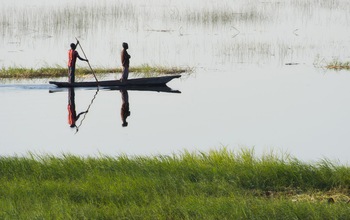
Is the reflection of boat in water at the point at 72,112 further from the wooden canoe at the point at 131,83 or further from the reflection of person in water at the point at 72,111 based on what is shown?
the wooden canoe at the point at 131,83

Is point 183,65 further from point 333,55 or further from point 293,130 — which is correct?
point 293,130

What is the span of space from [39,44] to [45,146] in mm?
14962

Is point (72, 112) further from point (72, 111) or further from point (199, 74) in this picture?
→ point (199, 74)

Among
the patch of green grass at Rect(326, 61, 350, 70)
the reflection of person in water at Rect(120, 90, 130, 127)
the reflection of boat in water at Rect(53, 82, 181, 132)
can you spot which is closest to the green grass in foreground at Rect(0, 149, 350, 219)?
the reflection of boat in water at Rect(53, 82, 181, 132)

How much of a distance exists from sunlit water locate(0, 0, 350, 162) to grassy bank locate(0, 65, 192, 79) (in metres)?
0.68

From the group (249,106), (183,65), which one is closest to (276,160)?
(249,106)

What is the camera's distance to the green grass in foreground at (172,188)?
906 centimetres

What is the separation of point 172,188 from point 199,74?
13.8 meters

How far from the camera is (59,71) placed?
77.6 ft

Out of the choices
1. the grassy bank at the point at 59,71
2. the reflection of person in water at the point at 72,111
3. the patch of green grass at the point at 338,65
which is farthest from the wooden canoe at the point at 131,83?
the patch of green grass at the point at 338,65

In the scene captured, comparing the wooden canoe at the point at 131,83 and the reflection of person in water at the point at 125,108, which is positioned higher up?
the wooden canoe at the point at 131,83

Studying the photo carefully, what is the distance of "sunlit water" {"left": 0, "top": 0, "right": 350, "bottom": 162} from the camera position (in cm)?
1520

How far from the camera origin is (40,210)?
30.1 feet

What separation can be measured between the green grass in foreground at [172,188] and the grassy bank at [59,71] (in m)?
11.0
